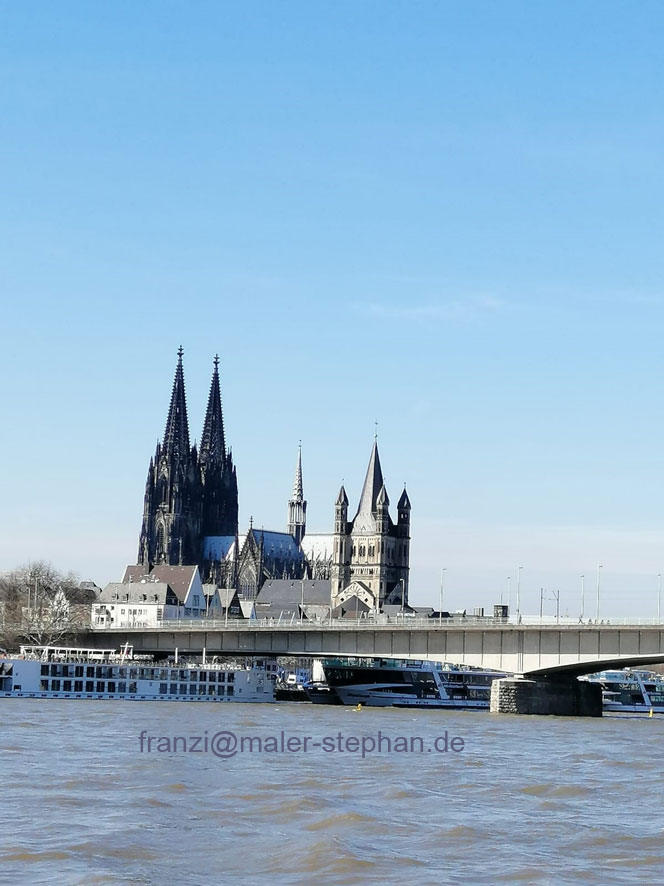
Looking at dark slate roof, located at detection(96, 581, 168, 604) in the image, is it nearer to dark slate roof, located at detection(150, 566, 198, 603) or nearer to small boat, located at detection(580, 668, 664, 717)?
dark slate roof, located at detection(150, 566, 198, 603)

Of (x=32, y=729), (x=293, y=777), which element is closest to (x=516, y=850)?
(x=293, y=777)

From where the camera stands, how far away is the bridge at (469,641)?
8706cm

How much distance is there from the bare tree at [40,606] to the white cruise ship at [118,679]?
14.8 meters

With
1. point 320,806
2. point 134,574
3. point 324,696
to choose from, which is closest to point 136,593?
point 134,574

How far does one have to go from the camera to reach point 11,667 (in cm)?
9388

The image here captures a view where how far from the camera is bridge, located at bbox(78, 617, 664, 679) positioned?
8706 cm

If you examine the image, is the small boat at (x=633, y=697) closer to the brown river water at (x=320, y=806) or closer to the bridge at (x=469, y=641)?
the bridge at (x=469, y=641)

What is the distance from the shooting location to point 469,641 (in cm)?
9250

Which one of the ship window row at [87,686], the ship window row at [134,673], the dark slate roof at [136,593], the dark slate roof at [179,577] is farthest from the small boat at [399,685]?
the dark slate roof at [179,577]

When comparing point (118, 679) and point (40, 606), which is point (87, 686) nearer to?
point (118, 679)

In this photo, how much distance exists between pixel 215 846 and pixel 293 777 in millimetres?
14123

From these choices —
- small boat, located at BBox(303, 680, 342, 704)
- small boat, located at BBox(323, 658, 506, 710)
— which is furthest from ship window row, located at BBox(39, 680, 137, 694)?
small boat, located at BBox(323, 658, 506, 710)

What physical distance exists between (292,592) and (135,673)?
9534cm

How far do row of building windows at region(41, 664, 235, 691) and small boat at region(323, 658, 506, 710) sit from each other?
31.8 ft
